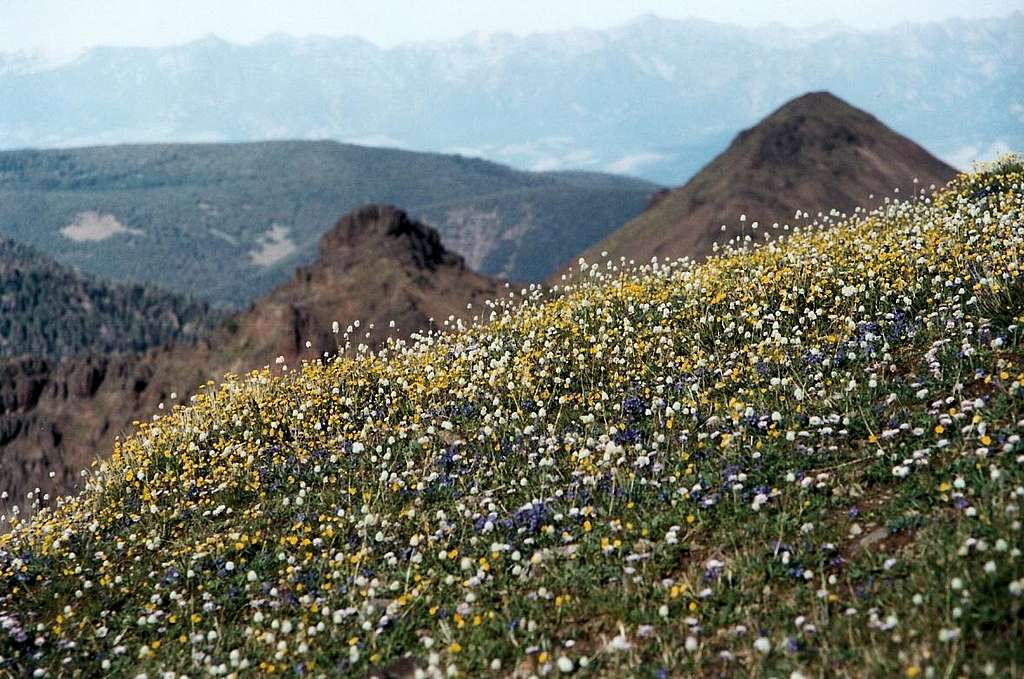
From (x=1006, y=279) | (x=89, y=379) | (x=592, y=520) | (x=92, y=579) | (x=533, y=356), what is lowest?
(x=89, y=379)

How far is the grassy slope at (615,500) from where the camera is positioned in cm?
798

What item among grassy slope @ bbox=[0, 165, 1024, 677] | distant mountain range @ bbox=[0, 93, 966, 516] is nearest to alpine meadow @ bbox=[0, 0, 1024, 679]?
grassy slope @ bbox=[0, 165, 1024, 677]

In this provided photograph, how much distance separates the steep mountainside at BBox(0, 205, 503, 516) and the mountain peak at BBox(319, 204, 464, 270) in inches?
9.2

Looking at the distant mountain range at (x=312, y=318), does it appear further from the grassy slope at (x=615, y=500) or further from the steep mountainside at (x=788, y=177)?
the grassy slope at (x=615, y=500)

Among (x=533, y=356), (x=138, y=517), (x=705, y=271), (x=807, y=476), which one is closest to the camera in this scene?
(x=807, y=476)

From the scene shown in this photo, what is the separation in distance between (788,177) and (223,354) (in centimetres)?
6950

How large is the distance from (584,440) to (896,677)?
15.7 ft

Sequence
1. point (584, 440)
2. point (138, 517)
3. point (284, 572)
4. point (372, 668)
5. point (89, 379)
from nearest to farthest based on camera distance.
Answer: point (372, 668), point (284, 572), point (584, 440), point (138, 517), point (89, 379)

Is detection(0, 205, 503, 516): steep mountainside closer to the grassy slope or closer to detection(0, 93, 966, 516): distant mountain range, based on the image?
detection(0, 93, 966, 516): distant mountain range

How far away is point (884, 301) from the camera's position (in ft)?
42.2

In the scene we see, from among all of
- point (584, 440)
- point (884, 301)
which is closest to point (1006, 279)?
point (884, 301)

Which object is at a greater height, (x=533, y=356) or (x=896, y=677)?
(x=533, y=356)

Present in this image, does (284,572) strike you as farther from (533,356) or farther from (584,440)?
(533,356)

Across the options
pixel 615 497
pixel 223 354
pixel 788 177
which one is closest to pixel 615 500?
pixel 615 497
